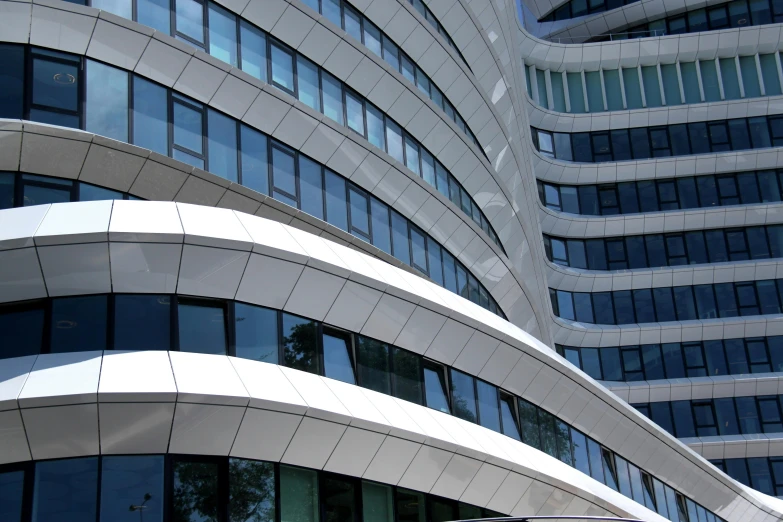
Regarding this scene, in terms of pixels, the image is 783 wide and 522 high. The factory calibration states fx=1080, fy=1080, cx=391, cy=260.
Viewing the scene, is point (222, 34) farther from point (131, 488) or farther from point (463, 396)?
point (131, 488)

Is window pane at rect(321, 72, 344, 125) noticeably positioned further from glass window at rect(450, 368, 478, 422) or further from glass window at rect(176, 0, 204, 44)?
glass window at rect(450, 368, 478, 422)

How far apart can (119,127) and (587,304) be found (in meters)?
35.8

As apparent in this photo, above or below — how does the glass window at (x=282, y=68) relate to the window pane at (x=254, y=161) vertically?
above

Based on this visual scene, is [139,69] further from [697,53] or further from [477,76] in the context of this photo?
[697,53]

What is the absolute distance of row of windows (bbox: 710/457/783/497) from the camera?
165 ft

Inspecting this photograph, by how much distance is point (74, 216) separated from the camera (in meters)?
18.4

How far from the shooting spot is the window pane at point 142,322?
1842cm

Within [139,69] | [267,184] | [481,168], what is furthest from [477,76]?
[139,69]

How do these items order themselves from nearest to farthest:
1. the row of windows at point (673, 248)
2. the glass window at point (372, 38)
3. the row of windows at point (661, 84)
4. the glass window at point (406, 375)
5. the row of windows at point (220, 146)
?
the row of windows at point (220, 146), the glass window at point (406, 375), the glass window at point (372, 38), the row of windows at point (673, 248), the row of windows at point (661, 84)

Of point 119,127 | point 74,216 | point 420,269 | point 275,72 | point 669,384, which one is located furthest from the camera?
point 669,384

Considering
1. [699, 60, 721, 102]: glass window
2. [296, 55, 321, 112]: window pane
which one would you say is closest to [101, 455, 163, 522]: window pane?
[296, 55, 321, 112]: window pane

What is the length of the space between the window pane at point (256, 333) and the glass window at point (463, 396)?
5410mm

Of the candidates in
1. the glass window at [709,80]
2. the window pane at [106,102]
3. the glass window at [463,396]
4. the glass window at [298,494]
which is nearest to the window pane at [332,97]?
the window pane at [106,102]

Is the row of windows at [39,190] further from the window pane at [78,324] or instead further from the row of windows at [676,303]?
the row of windows at [676,303]
